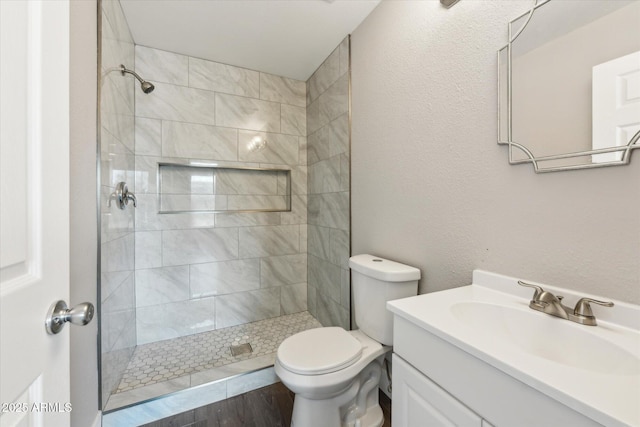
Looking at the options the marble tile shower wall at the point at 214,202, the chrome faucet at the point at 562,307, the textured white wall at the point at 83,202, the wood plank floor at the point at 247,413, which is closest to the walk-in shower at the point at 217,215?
the marble tile shower wall at the point at 214,202

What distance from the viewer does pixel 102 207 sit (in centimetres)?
126

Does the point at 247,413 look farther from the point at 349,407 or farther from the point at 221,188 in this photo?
the point at 221,188

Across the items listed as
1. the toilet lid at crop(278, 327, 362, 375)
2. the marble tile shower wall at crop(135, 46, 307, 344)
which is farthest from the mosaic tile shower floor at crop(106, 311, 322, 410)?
the toilet lid at crop(278, 327, 362, 375)

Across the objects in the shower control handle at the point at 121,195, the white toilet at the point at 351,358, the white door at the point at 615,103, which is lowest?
the white toilet at the point at 351,358

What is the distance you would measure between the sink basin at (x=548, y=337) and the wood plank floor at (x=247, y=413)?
930 mm

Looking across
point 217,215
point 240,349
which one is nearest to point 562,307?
point 240,349

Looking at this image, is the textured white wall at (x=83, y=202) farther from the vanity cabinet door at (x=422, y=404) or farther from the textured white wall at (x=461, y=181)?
the textured white wall at (x=461, y=181)

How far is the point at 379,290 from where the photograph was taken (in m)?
1.28

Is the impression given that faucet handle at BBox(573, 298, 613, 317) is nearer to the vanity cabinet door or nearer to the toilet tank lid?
the vanity cabinet door

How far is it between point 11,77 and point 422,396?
1.18 meters

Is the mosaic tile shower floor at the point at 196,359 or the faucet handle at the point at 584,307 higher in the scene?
the faucet handle at the point at 584,307

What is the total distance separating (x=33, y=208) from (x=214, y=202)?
181 centimetres

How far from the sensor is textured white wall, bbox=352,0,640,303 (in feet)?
Answer: 2.40

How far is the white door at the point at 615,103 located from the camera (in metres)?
0.66
